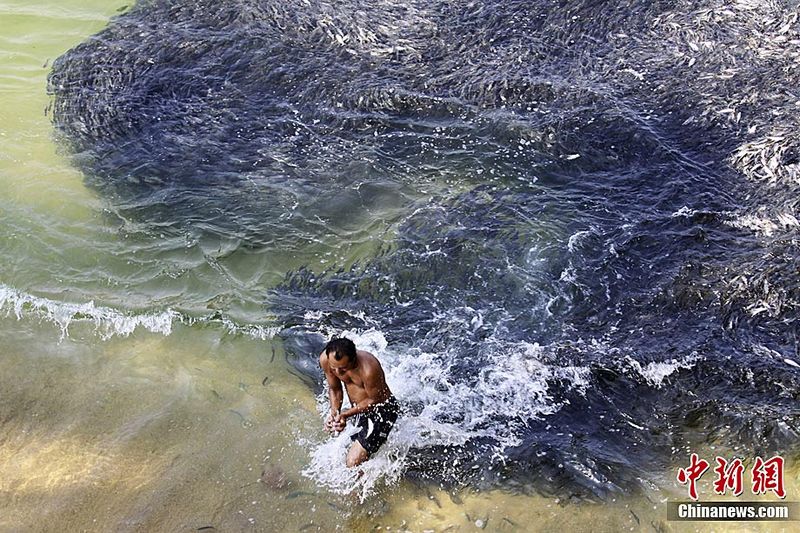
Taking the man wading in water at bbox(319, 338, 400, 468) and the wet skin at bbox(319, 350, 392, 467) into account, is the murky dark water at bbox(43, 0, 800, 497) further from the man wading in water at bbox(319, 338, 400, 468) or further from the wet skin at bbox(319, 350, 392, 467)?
the wet skin at bbox(319, 350, 392, 467)

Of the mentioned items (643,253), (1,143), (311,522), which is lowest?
(311,522)

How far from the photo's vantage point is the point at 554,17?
1133cm

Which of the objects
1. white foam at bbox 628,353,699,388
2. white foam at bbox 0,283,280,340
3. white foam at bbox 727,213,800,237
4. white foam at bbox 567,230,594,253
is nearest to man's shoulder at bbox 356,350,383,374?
white foam at bbox 0,283,280,340

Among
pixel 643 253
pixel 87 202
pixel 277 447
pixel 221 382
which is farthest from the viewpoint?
pixel 87 202

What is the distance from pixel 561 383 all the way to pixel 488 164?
3.33 m

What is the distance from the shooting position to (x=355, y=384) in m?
5.84

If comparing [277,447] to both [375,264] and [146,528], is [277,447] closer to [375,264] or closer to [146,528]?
[146,528]

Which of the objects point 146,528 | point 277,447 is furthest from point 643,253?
point 146,528

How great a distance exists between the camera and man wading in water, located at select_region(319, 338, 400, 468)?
561 cm

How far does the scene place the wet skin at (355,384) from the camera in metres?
5.68

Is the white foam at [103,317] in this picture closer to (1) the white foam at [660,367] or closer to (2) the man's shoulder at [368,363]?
(2) the man's shoulder at [368,363]

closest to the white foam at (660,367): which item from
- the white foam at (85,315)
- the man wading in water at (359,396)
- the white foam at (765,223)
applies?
the white foam at (765,223)

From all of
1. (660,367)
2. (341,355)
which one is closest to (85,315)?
(341,355)

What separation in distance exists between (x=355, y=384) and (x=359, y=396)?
0.46ft
